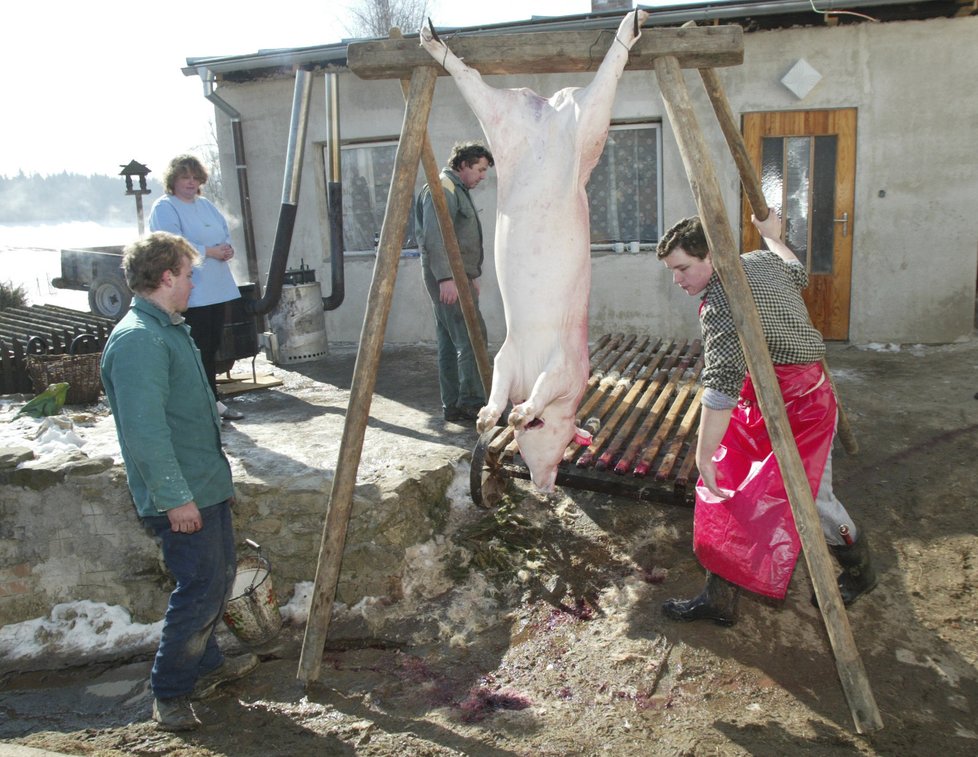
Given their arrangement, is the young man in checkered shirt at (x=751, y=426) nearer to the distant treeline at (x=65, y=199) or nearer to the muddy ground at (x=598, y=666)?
the muddy ground at (x=598, y=666)

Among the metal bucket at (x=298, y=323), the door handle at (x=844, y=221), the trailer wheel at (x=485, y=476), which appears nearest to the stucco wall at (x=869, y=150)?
the door handle at (x=844, y=221)

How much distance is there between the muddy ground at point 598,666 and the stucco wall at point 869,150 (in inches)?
139

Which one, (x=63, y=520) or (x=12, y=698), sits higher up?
(x=63, y=520)

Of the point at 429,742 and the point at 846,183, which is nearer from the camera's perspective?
the point at 429,742

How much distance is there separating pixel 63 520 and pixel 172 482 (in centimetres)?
179

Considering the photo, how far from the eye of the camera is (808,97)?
7.29 m

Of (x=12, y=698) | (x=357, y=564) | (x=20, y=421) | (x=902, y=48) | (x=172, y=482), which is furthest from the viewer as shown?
(x=902, y=48)

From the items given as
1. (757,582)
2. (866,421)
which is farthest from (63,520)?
(866,421)

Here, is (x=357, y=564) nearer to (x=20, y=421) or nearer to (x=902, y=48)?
(x=20, y=421)

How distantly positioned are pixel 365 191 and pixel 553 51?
609 cm

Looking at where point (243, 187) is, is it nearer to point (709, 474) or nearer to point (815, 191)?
point (815, 191)

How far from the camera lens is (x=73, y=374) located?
588 centimetres

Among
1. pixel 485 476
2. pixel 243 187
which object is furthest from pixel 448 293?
pixel 243 187

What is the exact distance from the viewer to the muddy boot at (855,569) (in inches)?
131
